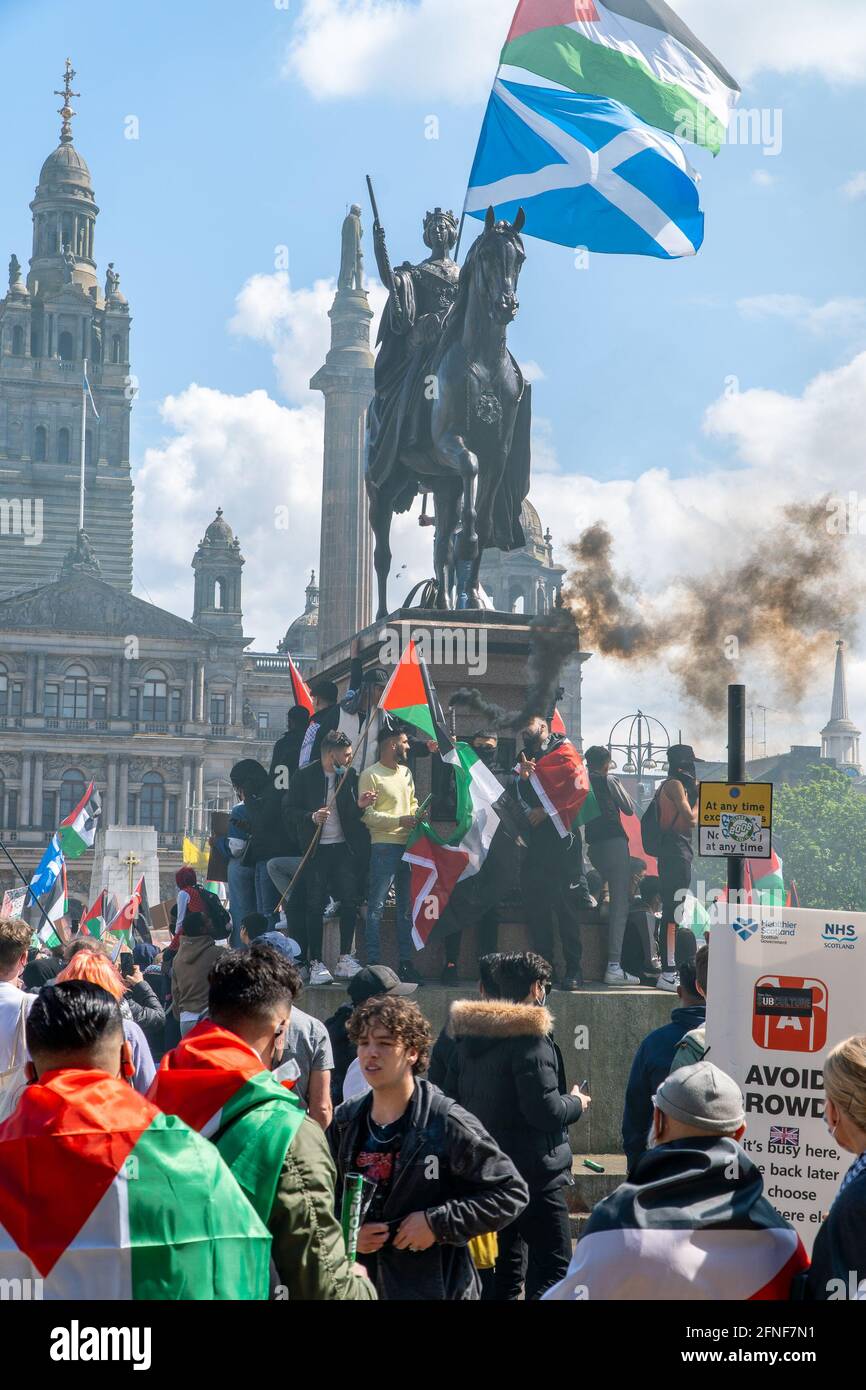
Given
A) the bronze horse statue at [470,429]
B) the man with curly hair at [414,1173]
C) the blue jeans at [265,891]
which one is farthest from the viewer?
the bronze horse statue at [470,429]

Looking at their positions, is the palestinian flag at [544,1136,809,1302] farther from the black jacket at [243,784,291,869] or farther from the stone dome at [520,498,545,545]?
the stone dome at [520,498,545,545]

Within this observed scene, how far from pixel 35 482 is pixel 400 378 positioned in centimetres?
7687

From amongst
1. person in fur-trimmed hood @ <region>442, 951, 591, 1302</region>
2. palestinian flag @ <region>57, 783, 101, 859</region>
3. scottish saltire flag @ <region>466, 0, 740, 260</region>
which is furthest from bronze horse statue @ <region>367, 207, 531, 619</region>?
palestinian flag @ <region>57, 783, 101, 859</region>

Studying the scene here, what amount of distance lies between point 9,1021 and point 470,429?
7.70 m

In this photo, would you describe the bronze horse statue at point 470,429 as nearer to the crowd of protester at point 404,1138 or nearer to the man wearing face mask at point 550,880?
the man wearing face mask at point 550,880

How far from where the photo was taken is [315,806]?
1084 centimetres

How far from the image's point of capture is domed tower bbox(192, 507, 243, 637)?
8469cm

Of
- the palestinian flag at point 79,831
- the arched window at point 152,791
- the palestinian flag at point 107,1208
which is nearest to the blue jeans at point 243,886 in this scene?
the palestinian flag at point 107,1208

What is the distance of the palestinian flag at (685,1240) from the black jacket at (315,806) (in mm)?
6995

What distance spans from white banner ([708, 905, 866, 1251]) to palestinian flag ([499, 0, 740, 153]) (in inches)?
344

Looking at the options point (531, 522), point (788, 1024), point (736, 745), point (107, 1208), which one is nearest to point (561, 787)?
point (736, 745)

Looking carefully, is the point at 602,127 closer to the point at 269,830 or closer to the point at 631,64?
the point at 631,64

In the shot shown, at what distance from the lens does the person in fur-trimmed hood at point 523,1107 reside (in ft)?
19.0
